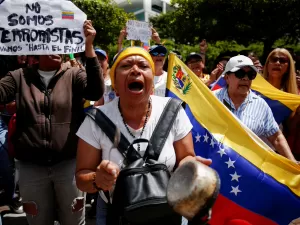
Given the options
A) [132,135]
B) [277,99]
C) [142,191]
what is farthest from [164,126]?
[277,99]

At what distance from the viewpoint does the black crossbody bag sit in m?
1.74

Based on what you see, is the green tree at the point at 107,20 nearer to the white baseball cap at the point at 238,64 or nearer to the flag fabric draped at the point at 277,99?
the flag fabric draped at the point at 277,99

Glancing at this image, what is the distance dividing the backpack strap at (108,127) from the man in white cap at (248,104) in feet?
5.48

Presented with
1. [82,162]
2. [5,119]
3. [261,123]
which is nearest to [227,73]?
[261,123]

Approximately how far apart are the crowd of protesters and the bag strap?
0.16 ft

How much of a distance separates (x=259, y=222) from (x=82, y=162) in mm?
1429

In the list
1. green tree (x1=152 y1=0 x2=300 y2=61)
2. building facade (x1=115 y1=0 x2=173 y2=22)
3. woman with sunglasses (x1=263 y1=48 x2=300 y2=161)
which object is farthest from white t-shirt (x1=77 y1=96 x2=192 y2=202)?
building facade (x1=115 y1=0 x2=173 y2=22)

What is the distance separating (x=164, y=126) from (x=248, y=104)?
1.63m

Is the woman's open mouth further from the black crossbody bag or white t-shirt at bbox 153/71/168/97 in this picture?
white t-shirt at bbox 153/71/168/97

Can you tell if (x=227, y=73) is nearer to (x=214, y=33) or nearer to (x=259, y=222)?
(x=259, y=222)

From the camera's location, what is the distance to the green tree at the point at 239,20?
19594 millimetres

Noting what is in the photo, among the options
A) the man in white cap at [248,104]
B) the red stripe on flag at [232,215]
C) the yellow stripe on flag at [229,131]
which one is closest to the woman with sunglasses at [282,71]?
the man in white cap at [248,104]

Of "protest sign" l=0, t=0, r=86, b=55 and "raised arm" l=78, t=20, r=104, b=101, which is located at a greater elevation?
"protest sign" l=0, t=0, r=86, b=55

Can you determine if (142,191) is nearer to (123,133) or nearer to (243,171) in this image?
(123,133)
